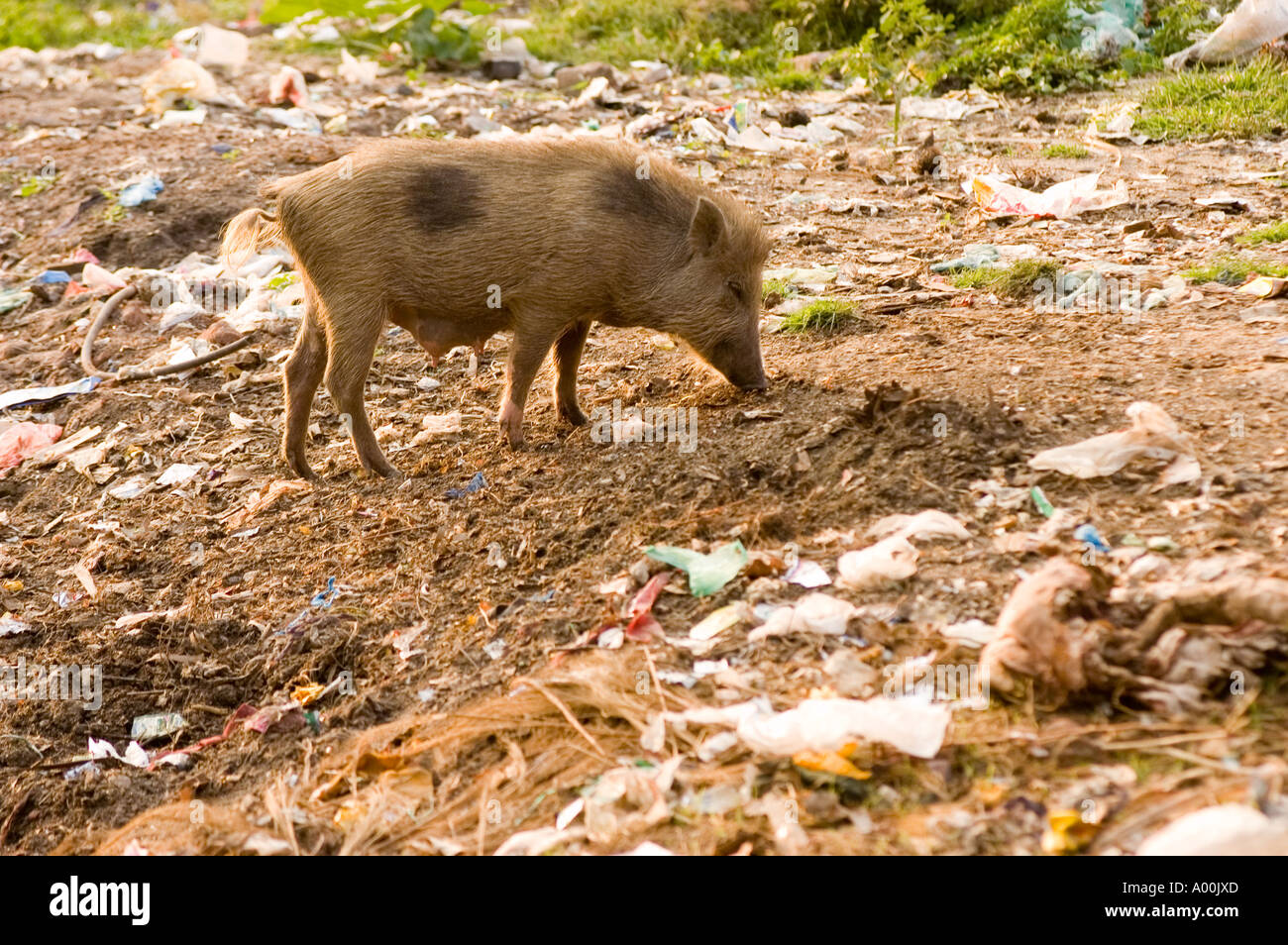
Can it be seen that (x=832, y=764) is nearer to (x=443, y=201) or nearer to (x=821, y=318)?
(x=443, y=201)

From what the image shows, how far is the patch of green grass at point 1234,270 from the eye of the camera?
546cm

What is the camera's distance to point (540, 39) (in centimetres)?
1201

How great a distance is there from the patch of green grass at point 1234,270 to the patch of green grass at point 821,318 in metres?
1.48

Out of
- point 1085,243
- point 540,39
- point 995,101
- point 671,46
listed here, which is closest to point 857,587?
point 1085,243

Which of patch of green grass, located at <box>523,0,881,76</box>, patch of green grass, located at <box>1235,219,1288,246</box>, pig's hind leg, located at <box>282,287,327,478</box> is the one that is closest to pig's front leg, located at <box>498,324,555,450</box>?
pig's hind leg, located at <box>282,287,327,478</box>

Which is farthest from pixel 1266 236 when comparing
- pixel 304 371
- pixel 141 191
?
pixel 141 191

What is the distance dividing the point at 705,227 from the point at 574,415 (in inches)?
40.1

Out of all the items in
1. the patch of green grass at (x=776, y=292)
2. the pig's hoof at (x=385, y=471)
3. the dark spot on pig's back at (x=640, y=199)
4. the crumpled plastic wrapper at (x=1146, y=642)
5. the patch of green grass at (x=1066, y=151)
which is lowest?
the pig's hoof at (x=385, y=471)

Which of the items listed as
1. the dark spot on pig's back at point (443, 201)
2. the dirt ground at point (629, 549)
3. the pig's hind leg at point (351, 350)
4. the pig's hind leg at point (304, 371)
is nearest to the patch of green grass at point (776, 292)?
the dirt ground at point (629, 549)

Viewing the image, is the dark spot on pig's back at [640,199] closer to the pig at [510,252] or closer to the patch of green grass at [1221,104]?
the pig at [510,252]

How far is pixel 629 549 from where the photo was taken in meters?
4.33

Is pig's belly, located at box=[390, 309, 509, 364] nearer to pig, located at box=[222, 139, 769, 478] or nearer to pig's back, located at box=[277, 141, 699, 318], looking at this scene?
pig, located at box=[222, 139, 769, 478]

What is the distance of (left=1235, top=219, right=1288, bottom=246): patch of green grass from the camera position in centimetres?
587

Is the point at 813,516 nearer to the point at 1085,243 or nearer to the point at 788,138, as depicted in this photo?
the point at 1085,243
